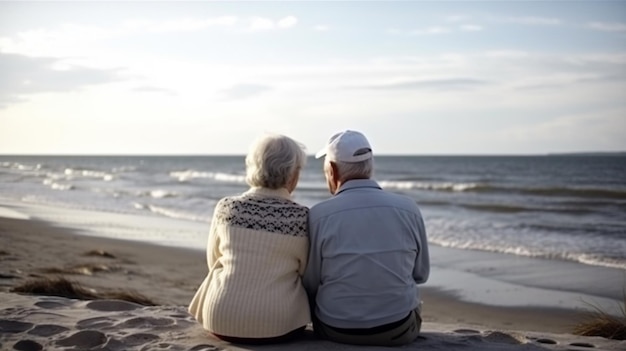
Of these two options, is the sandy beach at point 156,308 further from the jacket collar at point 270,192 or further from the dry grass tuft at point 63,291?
the jacket collar at point 270,192

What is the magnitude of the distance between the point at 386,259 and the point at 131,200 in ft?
62.7

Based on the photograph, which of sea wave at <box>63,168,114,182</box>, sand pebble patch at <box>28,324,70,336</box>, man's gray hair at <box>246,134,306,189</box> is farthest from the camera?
sea wave at <box>63,168,114,182</box>

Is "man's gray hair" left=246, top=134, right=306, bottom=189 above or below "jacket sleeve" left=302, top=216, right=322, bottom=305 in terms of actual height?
above

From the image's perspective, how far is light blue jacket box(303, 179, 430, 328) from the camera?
3.71 metres

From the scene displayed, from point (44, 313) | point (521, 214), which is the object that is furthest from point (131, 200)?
point (44, 313)

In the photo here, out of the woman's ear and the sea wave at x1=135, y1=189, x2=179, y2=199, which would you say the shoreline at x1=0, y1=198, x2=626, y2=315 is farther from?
the sea wave at x1=135, y1=189, x2=179, y2=199

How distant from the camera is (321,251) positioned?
3818 millimetres

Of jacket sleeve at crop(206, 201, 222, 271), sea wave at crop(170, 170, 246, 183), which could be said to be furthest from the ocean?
sea wave at crop(170, 170, 246, 183)

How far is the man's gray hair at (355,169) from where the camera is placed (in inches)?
150

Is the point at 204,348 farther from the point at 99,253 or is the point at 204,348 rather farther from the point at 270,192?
the point at 99,253

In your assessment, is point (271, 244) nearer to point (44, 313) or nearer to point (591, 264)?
point (44, 313)

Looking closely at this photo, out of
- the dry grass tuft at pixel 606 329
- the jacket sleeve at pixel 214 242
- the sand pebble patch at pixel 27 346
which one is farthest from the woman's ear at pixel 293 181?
the dry grass tuft at pixel 606 329

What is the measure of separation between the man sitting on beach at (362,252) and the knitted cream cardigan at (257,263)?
152 millimetres

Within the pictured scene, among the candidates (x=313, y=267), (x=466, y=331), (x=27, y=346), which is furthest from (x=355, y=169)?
(x=27, y=346)
